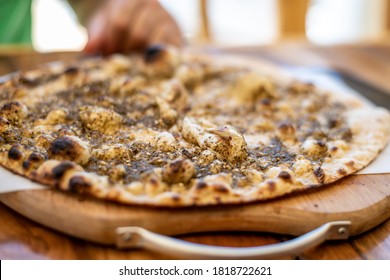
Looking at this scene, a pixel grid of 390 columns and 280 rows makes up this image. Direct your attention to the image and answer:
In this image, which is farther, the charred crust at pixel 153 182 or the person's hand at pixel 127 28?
the person's hand at pixel 127 28

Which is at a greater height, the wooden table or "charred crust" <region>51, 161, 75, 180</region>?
"charred crust" <region>51, 161, 75, 180</region>

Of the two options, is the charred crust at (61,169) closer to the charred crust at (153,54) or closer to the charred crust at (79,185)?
the charred crust at (79,185)

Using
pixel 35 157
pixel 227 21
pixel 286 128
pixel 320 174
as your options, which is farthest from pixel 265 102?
pixel 227 21

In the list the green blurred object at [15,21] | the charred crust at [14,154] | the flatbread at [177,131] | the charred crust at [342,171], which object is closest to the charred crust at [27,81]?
the flatbread at [177,131]

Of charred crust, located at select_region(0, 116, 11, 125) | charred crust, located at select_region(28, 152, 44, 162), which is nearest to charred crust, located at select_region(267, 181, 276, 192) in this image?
charred crust, located at select_region(28, 152, 44, 162)

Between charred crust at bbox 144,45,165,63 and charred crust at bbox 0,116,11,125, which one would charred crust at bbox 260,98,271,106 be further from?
charred crust at bbox 0,116,11,125

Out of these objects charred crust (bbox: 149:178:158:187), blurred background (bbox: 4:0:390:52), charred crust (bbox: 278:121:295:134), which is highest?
blurred background (bbox: 4:0:390:52)

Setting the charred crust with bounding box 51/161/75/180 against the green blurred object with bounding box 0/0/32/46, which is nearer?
the charred crust with bounding box 51/161/75/180
